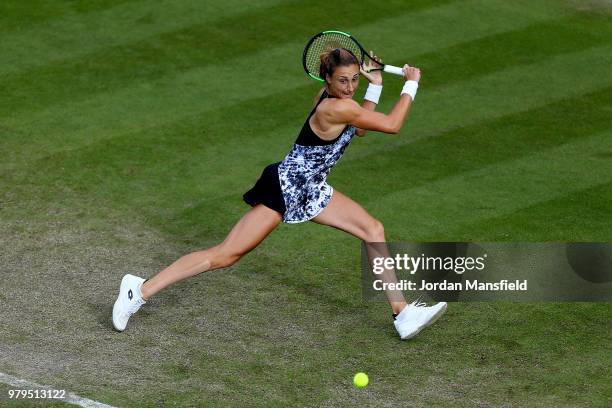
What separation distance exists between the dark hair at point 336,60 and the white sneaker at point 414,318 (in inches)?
77.2

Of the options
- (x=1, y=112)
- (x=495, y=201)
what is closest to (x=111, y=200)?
(x=1, y=112)

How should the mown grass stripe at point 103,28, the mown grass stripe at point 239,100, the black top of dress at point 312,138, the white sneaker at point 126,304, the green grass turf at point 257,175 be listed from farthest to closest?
the mown grass stripe at point 103,28 < the mown grass stripe at point 239,100 < the white sneaker at point 126,304 < the black top of dress at point 312,138 < the green grass turf at point 257,175

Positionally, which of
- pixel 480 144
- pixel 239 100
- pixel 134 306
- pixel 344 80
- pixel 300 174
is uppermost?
pixel 344 80

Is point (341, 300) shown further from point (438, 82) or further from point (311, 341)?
point (438, 82)

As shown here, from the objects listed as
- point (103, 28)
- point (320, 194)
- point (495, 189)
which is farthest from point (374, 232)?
point (103, 28)

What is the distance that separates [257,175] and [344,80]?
359 centimetres

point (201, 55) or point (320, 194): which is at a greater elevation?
point (320, 194)

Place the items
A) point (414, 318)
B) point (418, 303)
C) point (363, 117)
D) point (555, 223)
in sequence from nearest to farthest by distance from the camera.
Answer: point (363, 117) → point (414, 318) → point (418, 303) → point (555, 223)

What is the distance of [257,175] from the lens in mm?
12250

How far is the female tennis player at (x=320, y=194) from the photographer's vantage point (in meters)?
8.81

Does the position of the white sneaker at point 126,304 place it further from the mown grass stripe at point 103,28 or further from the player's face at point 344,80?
the mown grass stripe at point 103,28

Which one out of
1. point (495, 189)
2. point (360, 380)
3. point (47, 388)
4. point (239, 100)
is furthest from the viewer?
point (239, 100)

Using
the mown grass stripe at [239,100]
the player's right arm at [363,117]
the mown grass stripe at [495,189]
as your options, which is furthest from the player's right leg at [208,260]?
the mown grass stripe at [239,100]

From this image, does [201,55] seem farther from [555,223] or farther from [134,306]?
[134,306]
